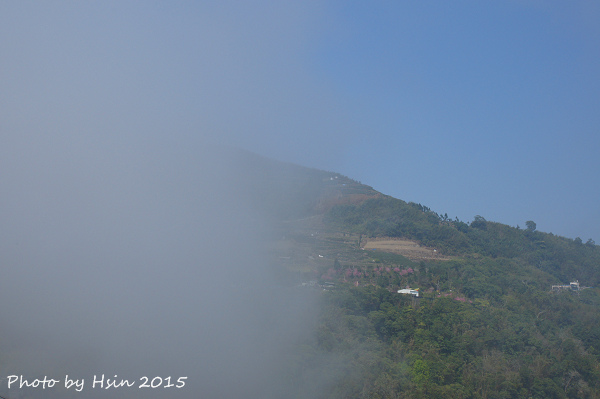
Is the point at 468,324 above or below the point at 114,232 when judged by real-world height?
below

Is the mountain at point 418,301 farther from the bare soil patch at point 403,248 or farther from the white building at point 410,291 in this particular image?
the white building at point 410,291

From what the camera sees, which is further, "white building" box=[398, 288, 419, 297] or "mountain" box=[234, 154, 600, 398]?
"white building" box=[398, 288, 419, 297]

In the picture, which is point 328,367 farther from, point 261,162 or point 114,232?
point 261,162

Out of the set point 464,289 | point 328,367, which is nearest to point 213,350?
point 328,367

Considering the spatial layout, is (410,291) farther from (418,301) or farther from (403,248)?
(403,248)

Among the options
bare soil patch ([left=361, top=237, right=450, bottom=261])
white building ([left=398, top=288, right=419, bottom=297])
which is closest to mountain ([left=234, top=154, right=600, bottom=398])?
bare soil patch ([left=361, top=237, right=450, bottom=261])

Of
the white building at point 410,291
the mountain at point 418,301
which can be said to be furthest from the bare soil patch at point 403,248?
the white building at point 410,291

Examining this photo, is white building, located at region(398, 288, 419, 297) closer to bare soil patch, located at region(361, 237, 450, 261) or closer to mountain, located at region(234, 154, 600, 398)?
mountain, located at region(234, 154, 600, 398)

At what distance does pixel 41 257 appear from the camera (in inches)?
463

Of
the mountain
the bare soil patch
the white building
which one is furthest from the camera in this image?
the bare soil patch

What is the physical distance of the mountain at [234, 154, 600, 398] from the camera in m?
13.0

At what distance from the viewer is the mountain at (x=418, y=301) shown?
12953 millimetres

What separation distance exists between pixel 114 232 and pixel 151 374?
170 inches

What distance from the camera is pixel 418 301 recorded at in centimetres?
1998
